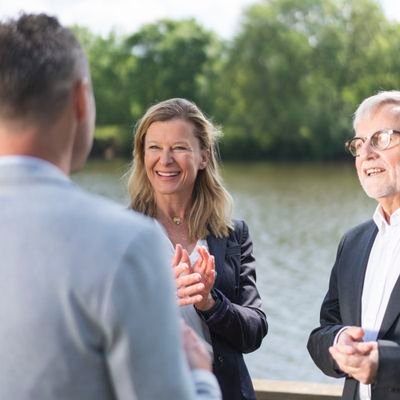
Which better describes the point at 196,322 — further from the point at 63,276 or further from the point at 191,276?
the point at 63,276

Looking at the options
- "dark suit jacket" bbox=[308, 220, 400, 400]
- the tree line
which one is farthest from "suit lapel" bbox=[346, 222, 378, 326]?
the tree line

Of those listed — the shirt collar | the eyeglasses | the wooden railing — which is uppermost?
the eyeglasses

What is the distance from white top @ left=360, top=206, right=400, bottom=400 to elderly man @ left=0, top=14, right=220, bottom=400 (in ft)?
4.87

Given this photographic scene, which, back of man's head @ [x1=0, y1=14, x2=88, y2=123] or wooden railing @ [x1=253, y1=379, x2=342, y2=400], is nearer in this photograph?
back of man's head @ [x1=0, y1=14, x2=88, y2=123]

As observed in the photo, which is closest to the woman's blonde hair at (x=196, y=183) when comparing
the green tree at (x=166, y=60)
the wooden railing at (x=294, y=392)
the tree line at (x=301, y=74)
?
the wooden railing at (x=294, y=392)

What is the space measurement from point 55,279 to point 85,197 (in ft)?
0.53

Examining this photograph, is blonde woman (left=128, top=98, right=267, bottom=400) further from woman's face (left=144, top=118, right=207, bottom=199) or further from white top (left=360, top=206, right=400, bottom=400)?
white top (left=360, top=206, right=400, bottom=400)

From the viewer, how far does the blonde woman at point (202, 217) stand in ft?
9.82

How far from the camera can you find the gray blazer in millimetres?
1328

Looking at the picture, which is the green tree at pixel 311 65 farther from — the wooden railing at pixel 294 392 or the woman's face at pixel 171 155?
the woman's face at pixel 171 155

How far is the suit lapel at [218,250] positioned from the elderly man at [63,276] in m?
1.66

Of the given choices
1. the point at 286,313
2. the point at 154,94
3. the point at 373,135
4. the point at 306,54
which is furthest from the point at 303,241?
the point at 154,94

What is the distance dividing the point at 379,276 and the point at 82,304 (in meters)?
1.74

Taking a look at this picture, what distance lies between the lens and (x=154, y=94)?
221ft
